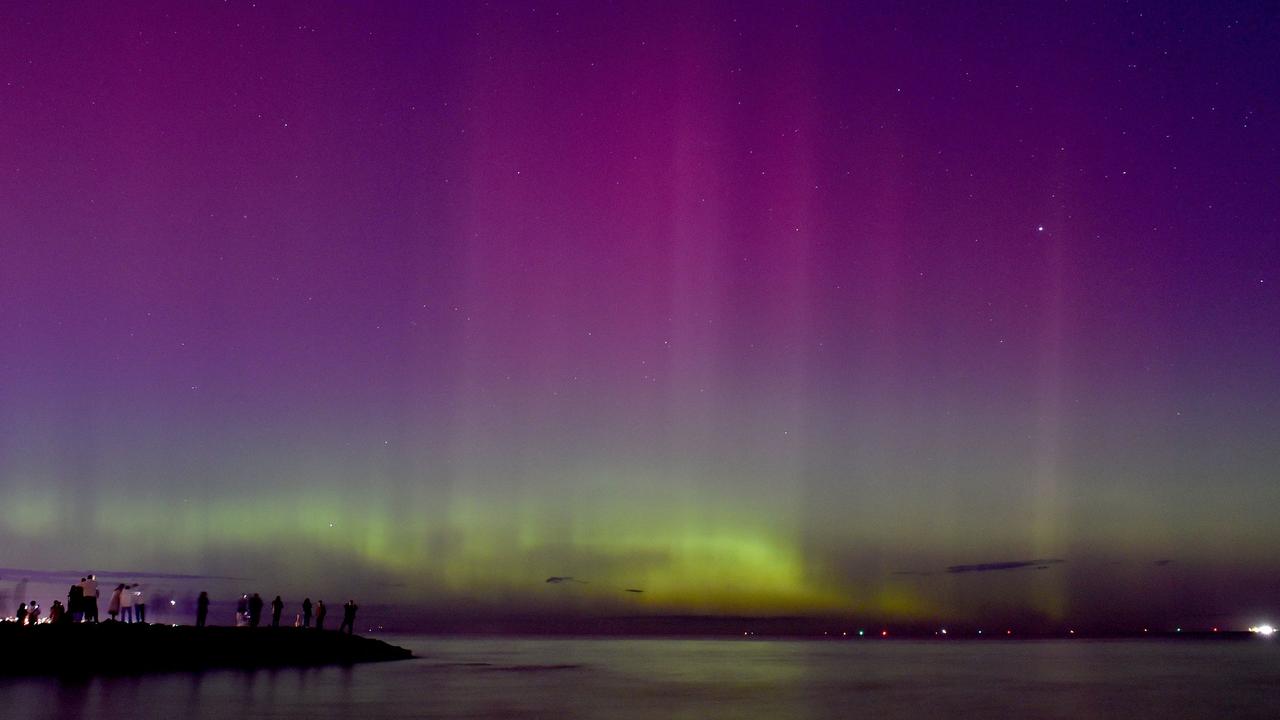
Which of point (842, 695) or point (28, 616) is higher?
point (28, 616)

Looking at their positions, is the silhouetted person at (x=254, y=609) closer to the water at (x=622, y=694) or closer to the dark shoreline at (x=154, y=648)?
the dark shoreline at (x=154, y=648)

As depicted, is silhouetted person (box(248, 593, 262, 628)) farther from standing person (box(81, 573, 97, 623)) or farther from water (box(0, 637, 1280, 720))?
standing person (box(81, 573, 97, 623))

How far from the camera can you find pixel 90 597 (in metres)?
46.0

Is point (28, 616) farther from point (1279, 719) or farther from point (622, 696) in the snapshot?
point (1279, 719)

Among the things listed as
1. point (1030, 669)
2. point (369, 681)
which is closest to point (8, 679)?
point (369, 681)

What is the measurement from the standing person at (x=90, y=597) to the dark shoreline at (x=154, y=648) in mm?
556

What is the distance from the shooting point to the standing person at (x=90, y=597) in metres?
45.7

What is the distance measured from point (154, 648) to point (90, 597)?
17.3ft

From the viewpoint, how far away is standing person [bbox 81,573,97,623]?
4566cm

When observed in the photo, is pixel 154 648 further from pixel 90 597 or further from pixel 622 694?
pixel 622 694

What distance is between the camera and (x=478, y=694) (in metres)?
51.9

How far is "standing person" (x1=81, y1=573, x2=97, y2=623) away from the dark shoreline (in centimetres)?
56

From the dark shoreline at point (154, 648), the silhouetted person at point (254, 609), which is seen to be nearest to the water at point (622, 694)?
the dark shoreline at point (154, 648)

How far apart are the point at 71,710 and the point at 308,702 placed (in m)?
9.00
